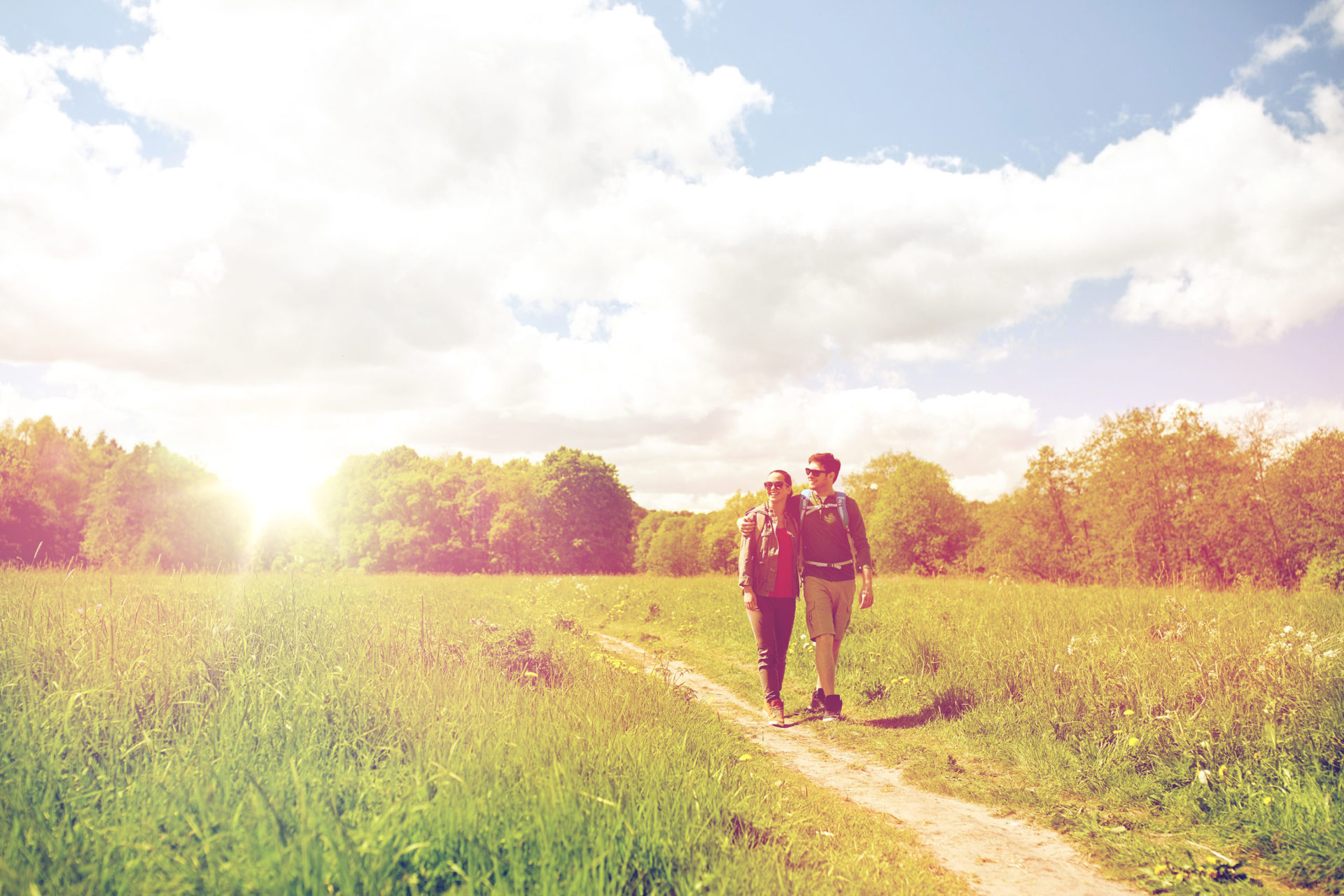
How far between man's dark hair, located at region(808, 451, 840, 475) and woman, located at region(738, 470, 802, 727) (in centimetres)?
43

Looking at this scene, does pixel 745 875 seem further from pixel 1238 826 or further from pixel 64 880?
pixel 1238 826

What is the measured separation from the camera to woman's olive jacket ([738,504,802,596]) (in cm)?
698

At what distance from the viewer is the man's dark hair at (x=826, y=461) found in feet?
23.8

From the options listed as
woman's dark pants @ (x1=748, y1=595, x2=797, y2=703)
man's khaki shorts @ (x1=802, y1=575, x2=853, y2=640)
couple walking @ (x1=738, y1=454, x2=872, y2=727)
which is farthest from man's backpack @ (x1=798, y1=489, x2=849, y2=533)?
woman's dark pants @ (x1=748, y1=595, x2=797, y2=703)

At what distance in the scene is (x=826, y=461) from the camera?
23.8 ft

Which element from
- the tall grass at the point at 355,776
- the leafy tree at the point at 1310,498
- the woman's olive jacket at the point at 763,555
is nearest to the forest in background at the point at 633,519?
the leafy tree at the point at 1310,498

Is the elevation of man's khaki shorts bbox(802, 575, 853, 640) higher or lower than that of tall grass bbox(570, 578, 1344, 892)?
higher

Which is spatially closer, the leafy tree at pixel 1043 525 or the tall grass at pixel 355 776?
the tall grass at pixel 355 776

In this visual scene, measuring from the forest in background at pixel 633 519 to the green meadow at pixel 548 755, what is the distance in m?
4.59

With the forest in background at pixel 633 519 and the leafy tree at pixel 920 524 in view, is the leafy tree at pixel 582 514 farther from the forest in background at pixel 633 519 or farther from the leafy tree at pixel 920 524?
the leafy tree at pixel 920 524

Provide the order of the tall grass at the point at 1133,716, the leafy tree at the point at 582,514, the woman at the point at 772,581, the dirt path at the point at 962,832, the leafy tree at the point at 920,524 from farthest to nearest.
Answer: the leafy tree at the point at 582,514, the leafy tree at the point at 920,524, the woman at the point at 772,581, the tall grass at the point at 1133,716, the dirt path at the point at 962,832

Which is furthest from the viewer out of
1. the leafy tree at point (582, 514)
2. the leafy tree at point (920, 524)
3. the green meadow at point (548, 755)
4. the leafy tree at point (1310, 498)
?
the leafy tree at point (582, 514)

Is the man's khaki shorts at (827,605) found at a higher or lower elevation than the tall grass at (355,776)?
higher

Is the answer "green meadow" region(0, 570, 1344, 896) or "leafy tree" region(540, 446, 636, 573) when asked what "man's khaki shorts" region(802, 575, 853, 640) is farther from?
"leafy tree" region(540, 446, 636, 573)
